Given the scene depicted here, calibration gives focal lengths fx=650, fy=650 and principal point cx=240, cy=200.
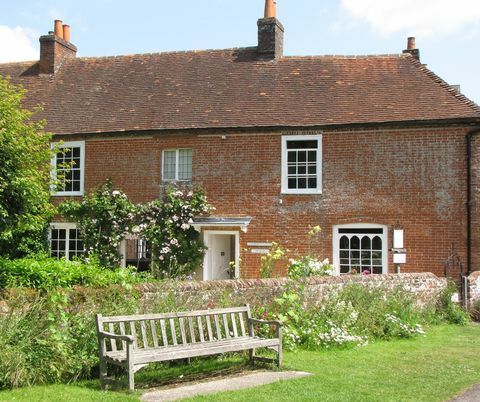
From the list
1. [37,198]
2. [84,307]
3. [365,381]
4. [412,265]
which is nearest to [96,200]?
[37,198]

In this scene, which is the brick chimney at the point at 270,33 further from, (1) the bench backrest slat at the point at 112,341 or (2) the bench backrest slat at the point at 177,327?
(1) the bench backrest slat at the point at 112,341

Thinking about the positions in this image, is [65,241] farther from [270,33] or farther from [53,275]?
[270,33]

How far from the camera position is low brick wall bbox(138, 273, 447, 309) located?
34.4ft

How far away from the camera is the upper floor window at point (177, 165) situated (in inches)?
808

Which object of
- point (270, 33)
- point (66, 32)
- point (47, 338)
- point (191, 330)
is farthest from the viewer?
point (66, 32)

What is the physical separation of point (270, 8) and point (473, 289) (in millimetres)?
11661

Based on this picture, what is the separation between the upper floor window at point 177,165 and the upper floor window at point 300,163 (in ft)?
10.2

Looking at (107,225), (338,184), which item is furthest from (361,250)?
(107,225)

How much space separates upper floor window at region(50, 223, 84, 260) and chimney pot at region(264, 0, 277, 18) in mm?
9663

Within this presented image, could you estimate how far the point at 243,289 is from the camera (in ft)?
37.4

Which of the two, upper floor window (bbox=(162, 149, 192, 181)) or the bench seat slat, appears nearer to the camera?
the bench seat slat

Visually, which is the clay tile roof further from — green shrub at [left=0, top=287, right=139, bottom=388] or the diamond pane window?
green shrub at [left=0, top=287, right=139, bottom=388]

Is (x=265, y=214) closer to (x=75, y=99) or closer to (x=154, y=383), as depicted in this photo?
(x=75, y=99)

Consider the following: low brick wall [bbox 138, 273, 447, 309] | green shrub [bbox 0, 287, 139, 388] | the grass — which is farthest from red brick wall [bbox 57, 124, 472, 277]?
green shrub [bbox 0, 287, 139, 388]
